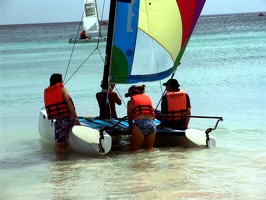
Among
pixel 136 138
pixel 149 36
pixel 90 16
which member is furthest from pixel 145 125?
pixel 90 16

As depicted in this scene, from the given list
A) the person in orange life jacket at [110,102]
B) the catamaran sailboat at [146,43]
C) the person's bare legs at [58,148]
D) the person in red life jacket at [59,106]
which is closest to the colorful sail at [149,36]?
the catamaran sailboat at [146,43]

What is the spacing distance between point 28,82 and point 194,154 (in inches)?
521

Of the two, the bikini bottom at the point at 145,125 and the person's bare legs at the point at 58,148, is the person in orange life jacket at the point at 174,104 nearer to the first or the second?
the bikini bottom at the point at 145,125

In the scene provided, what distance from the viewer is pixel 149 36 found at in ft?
29.6

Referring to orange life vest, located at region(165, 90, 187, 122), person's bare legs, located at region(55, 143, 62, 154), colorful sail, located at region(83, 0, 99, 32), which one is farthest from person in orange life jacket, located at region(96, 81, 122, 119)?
colorful sail, located at region(83, 0, 99, 32)

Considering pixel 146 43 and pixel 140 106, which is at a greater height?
pixel 146 43

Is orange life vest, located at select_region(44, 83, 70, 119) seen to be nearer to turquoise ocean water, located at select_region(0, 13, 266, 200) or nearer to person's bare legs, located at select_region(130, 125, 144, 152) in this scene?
turquoise ocean water, located at select_region(0, 13, 266, 200)

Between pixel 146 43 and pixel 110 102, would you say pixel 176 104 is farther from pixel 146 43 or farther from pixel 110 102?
pixel 110 102

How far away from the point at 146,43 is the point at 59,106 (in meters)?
1.66

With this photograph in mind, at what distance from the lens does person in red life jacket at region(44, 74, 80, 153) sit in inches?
320

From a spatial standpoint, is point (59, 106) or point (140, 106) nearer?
point (140, 106)

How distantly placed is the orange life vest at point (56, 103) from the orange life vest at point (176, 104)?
1.31 metres

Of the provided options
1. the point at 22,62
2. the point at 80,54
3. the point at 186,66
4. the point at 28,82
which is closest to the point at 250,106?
the point at 28,82

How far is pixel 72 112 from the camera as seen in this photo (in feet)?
26.7
